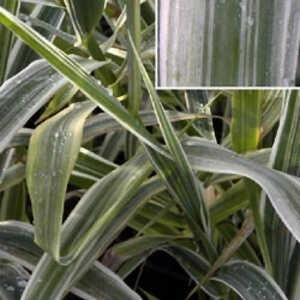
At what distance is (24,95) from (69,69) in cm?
10

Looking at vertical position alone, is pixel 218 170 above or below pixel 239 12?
below

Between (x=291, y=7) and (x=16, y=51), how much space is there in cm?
49

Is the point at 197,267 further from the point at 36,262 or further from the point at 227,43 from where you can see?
the point at 227,43

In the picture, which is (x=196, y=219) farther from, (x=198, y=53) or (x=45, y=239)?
(x=198, y=53)

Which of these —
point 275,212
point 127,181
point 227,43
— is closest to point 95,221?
point 127,181

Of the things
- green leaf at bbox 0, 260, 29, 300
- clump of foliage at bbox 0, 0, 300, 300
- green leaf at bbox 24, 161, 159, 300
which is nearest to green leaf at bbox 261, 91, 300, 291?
clump of foliage at bbox 0, 0, 300, 300

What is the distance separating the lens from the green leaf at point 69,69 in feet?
1.49

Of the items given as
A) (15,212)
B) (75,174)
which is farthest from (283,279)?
(15,212)

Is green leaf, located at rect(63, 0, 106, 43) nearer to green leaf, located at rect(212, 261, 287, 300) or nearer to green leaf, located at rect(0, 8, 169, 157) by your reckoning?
green leaf, located at rect(0, 8, 169, 157)

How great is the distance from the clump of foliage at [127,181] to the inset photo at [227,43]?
7.1 inches

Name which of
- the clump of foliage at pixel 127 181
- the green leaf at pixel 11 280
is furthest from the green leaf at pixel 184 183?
the green leaf at pixel 11 280

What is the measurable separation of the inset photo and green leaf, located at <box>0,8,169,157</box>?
0.18 m

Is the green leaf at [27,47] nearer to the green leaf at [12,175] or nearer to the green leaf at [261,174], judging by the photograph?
the green leaf at [12,175]

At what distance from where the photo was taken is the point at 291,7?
278 millimetres
